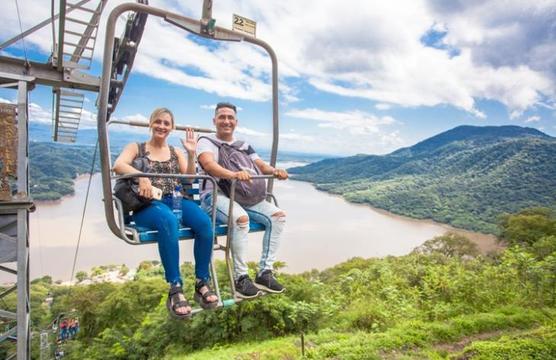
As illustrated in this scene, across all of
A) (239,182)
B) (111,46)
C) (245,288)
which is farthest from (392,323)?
(111,46)

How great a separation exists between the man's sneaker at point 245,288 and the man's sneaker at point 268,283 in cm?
9

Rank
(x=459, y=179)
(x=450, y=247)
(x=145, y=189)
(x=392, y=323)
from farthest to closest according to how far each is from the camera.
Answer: (x=459, y=179) → (x=450, y=247) → (x=392, y=323) → (x=145, y=189)

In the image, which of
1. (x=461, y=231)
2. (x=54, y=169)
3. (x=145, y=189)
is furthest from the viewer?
(x=461, y=231)

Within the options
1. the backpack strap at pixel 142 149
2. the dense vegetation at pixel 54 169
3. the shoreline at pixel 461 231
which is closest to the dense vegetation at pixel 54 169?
the dense vegetation at pixel 54 169

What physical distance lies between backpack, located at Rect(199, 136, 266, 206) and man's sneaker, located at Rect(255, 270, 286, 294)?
20.7 inches

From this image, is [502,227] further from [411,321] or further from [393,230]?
[411,321]

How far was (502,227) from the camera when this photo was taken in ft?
117

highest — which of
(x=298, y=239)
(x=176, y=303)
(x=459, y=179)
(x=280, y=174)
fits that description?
(x=280, y=174)

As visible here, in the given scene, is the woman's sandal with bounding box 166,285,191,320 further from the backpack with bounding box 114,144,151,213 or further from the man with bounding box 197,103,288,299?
the backpack with bounding box 114,144,151,213


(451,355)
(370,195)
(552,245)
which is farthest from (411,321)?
(370,195)

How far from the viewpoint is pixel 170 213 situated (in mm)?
2262

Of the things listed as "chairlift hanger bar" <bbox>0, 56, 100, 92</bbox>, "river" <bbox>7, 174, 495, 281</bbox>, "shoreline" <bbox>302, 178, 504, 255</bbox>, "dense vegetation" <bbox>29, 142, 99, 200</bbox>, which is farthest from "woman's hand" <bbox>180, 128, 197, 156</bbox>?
"dense vegetation" <bbox>29, 142, 99, 200</bbox>

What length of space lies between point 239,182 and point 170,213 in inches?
21.9

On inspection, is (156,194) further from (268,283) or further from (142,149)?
(268,283)
